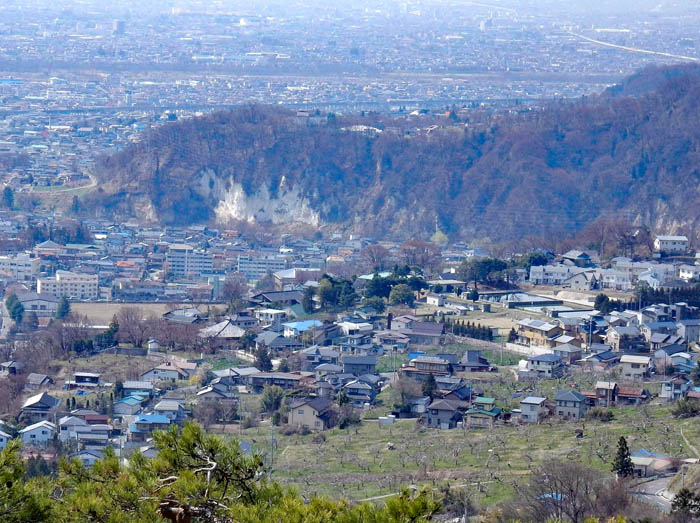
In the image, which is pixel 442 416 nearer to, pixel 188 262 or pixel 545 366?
pixel 545 366

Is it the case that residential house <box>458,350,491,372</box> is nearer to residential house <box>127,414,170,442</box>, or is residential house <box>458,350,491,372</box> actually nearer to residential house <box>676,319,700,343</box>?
residential house <box>676,319,700,343</box>

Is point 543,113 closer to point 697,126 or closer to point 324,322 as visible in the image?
point 697,126

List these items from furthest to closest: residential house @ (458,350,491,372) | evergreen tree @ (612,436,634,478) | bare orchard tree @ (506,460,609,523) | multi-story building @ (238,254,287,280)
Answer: multi-story building @ (238,254,287,280)
residential house @ (458,350,491,372)
evergreen tree @ (612,436,634,478)
bare orchard tree @ (506,460,609,523)

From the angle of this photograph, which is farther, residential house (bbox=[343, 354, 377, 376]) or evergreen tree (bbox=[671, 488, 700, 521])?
residential house (bbox=[343, 354, 377, 376])

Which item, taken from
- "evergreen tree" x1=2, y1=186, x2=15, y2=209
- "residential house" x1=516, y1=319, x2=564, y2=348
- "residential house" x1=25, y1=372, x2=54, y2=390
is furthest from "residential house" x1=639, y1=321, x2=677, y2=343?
"evergreen tree" x1=2, y1=186, x2=15, y2=209

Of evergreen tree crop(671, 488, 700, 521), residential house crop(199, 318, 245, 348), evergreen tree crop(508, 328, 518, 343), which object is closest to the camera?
evergreen tree crop(671, 488, 700, 521)

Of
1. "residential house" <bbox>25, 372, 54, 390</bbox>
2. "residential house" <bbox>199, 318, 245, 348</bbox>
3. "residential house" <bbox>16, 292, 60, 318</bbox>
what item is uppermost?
"residential house" <bbox>199, 318, 245, 348</bbox>

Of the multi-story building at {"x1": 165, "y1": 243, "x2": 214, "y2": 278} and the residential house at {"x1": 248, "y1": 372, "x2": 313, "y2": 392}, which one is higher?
the residential house at {"x1": 248, "y1": 372, "x2": 313, "y2": 392}
